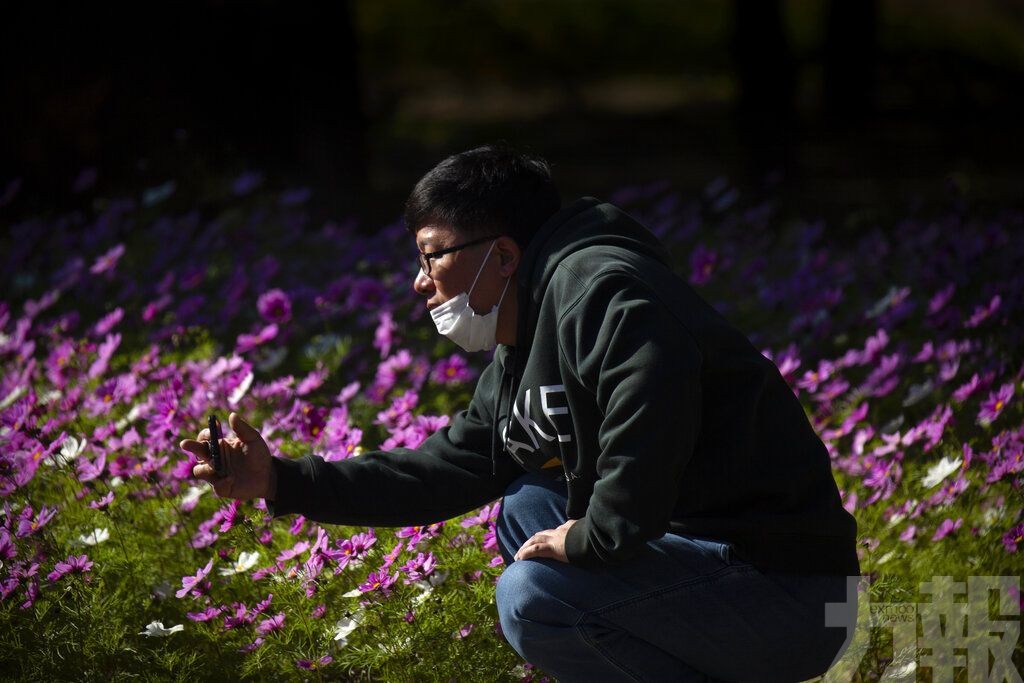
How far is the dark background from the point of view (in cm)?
816

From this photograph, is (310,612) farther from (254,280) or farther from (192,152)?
(192,152)

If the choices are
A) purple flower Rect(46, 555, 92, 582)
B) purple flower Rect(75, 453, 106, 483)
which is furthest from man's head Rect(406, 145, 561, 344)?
purple flower Rect(75, 453, 106, 483)

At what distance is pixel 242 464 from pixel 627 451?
90 cm

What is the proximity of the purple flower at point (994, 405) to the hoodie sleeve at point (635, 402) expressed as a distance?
1625mm

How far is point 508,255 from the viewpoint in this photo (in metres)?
2.68

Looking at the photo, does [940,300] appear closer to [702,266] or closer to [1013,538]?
[702,266]

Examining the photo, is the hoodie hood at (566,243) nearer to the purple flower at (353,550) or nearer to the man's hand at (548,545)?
the man's hand at (548,545)

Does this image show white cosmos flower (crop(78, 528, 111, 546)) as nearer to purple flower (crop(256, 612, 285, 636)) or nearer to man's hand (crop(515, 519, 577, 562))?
purple flower (crop(256, 612, 285, 636))

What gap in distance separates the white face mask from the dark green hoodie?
0.23 ft

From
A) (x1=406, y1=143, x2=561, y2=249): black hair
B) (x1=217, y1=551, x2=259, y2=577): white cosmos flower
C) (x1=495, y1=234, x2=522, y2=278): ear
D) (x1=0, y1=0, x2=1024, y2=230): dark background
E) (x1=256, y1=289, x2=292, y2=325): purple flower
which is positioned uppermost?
(x1=406, y1=143, x2=561, y2=249): black hair

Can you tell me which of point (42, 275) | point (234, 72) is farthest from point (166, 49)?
point (42, 275)

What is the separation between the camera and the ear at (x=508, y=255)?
2666 millimetres

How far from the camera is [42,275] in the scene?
6.68m

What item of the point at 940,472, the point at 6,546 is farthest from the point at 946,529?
the point at 6,546
